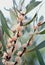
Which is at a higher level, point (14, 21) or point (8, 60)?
point (14, 21)

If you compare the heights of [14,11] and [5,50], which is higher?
[14,11]

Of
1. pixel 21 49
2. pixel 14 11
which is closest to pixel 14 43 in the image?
pixel 21 49

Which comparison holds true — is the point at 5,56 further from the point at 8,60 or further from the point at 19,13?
the point at 19,13

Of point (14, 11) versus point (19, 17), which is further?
point (14, 11)

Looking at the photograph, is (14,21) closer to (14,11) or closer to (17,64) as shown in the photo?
(14,11)

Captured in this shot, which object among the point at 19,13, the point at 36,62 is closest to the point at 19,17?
the point at 19,13

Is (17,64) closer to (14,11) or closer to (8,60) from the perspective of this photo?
(8,60)

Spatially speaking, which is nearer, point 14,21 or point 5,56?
point 5,56
